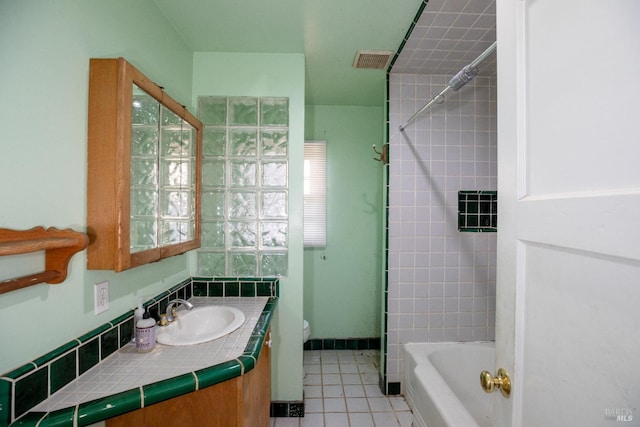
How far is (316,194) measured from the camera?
8.91 ft

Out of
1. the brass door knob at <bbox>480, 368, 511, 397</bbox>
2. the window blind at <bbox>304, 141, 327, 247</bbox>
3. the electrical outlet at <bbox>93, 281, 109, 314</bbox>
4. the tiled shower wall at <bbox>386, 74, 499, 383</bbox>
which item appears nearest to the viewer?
the brass door knob at <bbox>480, 368, 511, 397</bbox>

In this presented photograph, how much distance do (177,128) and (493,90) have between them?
2.30 metres

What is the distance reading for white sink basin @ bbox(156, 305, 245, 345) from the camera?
1.31m

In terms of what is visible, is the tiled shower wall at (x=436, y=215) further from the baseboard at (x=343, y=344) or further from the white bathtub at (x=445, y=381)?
the baseboard at (x=343, y=344)

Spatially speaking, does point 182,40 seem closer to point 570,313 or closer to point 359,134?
point 359,134

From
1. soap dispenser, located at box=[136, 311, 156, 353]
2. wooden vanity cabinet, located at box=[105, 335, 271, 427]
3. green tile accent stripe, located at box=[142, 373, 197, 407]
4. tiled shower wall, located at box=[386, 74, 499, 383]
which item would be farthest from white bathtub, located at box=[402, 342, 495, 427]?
soap dispenser, located at box=[136, 311, 156, 353]

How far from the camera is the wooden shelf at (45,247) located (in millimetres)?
673

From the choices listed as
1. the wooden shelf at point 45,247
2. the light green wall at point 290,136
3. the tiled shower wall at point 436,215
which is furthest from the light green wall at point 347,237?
the wooden shelf at point 45,247

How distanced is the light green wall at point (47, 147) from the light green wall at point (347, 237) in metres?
1.82

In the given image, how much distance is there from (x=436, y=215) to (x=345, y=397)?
5.07 ft

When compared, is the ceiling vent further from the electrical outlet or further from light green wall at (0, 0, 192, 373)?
the electrical outlet

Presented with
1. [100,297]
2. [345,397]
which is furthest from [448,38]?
[345,397]

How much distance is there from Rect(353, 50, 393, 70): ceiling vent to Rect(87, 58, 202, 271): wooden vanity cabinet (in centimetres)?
123

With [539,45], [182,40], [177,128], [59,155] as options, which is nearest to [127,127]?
[59,155]
